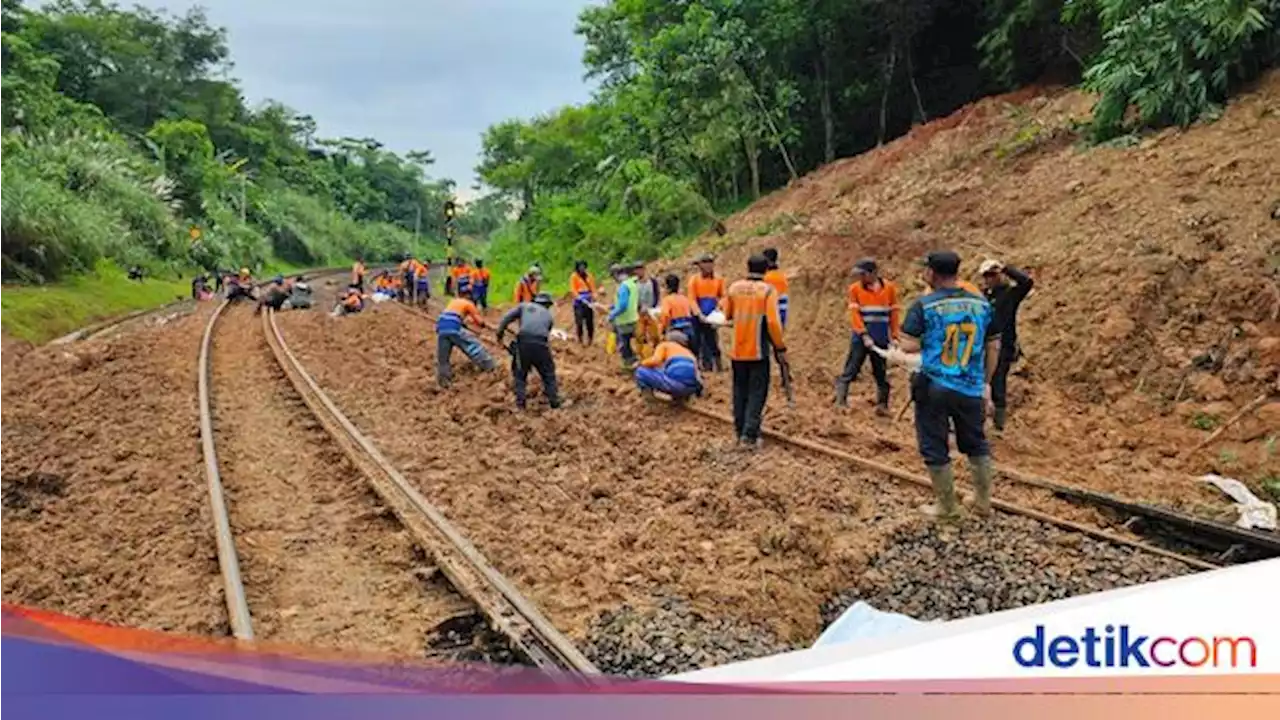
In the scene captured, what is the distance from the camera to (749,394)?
887 centimetres

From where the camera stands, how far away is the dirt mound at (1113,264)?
367 inches

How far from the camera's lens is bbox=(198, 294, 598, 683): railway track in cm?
473

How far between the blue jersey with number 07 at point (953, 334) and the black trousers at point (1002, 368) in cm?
278

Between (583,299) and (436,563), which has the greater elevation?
(583,299)

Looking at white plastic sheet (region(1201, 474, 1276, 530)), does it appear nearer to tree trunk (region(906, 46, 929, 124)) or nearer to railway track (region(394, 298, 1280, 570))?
railway track (region(394, 298, 1280, 570))

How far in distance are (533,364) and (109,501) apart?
430 cm

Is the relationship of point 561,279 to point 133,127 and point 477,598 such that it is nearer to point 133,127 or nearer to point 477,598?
point 477,598

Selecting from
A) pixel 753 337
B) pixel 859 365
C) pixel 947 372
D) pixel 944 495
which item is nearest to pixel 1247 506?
pixel 944 495

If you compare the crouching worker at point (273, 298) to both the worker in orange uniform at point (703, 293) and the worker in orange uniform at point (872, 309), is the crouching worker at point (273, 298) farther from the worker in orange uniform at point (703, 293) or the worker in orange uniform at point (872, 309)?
the worker in orange uniform at point (872, 309)

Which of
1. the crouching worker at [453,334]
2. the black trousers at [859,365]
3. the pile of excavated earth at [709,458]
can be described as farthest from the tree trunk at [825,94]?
the black trousers at [859,365]

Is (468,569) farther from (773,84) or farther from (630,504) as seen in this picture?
(773,84)

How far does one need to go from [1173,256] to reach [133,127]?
5880 centimetres

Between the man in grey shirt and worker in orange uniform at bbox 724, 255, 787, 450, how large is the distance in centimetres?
257

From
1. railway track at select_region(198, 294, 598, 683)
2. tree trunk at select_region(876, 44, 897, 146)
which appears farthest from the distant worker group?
tree trunk at select_region(876, 44, 897, 146)
